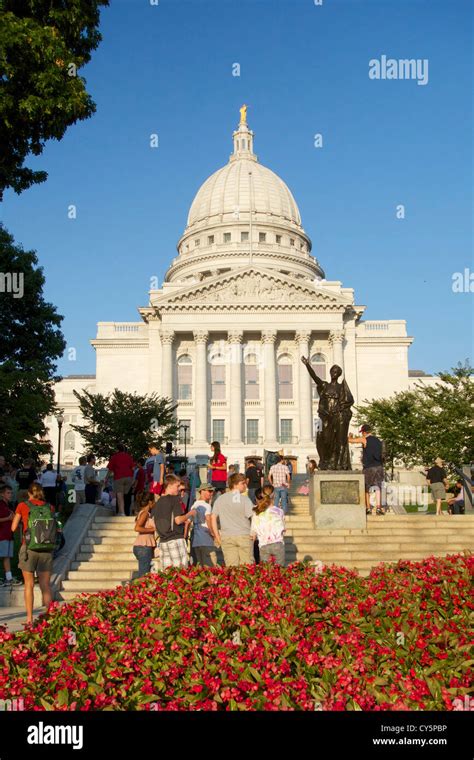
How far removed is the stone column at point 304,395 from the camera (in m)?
62.4

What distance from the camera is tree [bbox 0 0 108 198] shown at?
12.8m

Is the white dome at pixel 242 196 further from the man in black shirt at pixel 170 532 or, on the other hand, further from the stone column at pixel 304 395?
the man in black shirt at pixel 170 532

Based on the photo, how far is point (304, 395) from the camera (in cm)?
6366

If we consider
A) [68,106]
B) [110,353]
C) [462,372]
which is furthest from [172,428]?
[68,106]

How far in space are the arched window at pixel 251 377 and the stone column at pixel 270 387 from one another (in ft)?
4.78

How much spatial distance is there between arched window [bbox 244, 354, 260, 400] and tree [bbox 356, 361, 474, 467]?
2103 centimetres

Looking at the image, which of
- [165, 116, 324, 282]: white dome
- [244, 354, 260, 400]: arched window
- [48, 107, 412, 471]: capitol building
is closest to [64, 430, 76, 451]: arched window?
[48, 107, 412, 471]: capitol building

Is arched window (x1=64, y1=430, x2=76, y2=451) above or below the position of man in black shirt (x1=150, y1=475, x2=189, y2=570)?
above

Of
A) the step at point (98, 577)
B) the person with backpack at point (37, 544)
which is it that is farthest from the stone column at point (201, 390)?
the person with backpack at point (37, 544)

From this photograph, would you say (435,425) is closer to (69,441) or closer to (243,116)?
(69,441)

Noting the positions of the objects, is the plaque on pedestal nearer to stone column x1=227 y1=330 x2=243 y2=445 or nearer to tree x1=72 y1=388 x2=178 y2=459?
tree x1=72 y1=388 x2=178 y2=459
